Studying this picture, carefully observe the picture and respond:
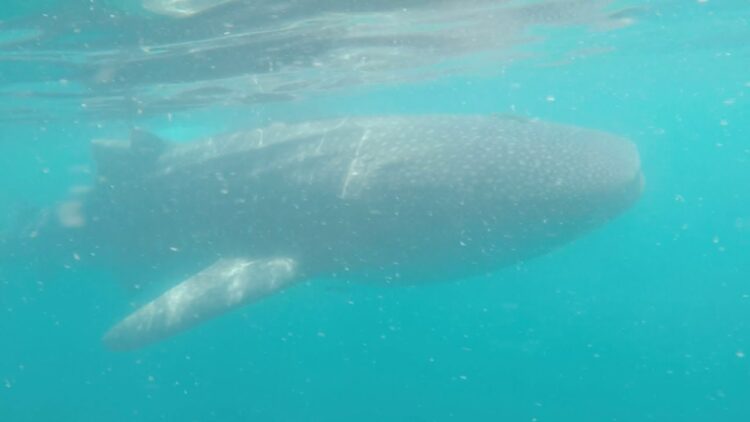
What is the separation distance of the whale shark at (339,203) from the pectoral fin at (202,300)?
2 cm

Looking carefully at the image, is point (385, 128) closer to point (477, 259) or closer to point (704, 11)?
point (477, 259)

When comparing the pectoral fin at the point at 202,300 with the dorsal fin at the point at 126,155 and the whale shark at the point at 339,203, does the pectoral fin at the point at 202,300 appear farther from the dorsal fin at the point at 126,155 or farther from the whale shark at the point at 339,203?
the dorsal fin at the point at 126,155

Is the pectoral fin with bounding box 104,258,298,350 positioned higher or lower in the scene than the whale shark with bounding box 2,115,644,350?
lower

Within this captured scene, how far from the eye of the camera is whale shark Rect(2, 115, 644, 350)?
7.90m

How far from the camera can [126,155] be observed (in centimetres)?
1192

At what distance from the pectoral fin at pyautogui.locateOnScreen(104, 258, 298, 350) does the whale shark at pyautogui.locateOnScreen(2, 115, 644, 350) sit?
0.07 ft

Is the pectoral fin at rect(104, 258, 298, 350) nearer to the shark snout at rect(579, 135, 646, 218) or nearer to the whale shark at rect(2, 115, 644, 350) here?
the whale shark at rect(2, 115, 644, 350)

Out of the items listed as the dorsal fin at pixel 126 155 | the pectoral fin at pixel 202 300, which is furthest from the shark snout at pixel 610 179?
the dorsal fin at pixel 126 155

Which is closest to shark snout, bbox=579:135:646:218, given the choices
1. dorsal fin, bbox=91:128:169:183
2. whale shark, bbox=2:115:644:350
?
whale shark, bbox=2:115:644:350

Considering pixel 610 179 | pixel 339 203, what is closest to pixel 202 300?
pixel 339 203

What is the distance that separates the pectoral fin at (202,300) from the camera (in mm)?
8983

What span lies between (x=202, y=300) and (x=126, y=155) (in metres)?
4.32

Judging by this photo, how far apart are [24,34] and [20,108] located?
37.9 ft

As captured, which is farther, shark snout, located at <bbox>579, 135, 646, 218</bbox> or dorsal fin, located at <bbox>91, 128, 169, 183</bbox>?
dorsal fin, located at <bbox>91, 128, 169, 183</bbox>
